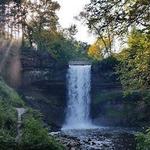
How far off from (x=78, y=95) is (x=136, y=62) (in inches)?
1650

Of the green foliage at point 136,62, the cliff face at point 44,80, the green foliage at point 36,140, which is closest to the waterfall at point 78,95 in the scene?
the cliff face at point 44,80

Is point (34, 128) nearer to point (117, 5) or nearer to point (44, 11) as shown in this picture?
point (117, 5)

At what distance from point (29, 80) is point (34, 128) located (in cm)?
3681

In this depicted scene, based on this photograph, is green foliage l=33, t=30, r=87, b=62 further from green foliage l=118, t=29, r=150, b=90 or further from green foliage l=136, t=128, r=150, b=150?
green foliage l=136, t=128, r=150, b=150

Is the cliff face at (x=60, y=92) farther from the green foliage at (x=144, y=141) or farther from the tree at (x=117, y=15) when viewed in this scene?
the tree at (x=117, y=15)

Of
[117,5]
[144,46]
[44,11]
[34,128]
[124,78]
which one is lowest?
[34,128]

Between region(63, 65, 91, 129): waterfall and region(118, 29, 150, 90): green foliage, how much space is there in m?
37.7

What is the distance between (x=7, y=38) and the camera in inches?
2323

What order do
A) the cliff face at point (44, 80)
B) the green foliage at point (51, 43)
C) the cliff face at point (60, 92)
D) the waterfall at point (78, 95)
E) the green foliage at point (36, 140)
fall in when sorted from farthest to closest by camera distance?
the green foliage at point (51, 43), the waterfall at point (78, 95), the cliff face at point (44, 80), the cliff face at point (60, 92), the green foliage at point (36, 140)

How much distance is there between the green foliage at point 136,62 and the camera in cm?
1260

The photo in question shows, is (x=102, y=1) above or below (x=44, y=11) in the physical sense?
below

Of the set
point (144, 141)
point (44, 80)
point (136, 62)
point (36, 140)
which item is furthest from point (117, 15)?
point (44, 80)

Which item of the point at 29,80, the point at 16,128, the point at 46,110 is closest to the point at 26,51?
the point at 29,80

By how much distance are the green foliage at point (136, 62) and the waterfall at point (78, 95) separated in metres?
37.7
